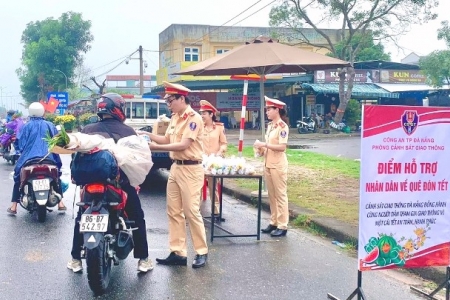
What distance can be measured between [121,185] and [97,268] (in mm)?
906

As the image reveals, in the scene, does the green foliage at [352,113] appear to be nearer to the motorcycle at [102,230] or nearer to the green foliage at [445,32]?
the green foliage at [445,32]

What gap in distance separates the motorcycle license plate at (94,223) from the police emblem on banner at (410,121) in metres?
2.64

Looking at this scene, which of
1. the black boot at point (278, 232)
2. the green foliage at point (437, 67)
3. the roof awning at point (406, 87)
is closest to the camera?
the black boot at point (278, 232)

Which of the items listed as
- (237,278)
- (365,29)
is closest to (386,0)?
(365,29)

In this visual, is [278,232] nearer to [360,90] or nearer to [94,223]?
[94,223]

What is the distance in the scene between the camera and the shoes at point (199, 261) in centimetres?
602

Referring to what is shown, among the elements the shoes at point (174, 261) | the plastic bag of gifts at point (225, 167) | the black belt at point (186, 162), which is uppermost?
the black belt at point (186, 162)

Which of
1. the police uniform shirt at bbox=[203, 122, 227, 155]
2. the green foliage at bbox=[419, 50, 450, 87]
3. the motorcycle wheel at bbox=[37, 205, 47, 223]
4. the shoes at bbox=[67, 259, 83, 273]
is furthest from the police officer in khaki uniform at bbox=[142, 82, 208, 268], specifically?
the green foliage at bbox=[419, 50, 450, 87]

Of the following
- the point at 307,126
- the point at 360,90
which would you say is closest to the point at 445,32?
the point at 360,90

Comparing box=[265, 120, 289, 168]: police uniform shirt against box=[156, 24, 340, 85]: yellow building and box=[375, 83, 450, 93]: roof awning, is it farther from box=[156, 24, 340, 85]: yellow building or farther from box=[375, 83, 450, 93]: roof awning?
box=[156, 24, 340, 85]: yellow building

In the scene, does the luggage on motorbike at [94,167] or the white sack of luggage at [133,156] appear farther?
the white sack of luggage at [133,156]

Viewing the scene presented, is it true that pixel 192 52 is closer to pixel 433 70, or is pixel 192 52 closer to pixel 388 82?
pixel 388 82

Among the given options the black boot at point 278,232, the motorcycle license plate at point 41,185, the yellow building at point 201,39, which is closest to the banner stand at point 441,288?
the black boot at point 278,232

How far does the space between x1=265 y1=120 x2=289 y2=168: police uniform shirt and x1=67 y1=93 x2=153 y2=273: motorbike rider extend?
248cm
